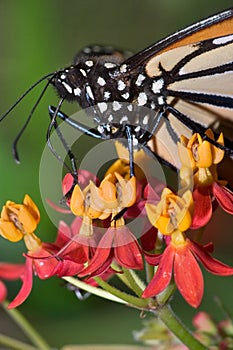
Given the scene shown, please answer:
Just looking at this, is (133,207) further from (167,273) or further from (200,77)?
(200,77)

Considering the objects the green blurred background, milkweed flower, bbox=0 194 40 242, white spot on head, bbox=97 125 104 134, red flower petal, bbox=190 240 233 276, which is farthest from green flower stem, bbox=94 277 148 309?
the green blurred background

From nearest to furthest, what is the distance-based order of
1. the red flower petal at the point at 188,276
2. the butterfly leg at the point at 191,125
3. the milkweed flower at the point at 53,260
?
the red flower petal at the point at 188,276 → the milkweed flower at the point at 53,260 → the butterfly leg at the point at 191,125

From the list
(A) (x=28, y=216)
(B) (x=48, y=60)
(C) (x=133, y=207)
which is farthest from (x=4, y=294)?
(B) (x=48, y=60)

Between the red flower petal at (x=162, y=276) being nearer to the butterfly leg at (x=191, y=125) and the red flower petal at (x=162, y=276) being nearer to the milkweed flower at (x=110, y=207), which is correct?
the milkweed flower at (x=110, y=207)

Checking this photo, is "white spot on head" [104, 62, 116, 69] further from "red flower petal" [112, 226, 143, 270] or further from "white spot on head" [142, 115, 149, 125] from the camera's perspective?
"red flower petal" [112, 226, 143, 270]

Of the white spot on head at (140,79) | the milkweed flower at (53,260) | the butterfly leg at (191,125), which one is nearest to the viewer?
the milkweed flower at (53,260)

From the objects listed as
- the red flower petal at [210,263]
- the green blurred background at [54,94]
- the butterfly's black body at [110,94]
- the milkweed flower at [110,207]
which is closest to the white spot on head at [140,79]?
the butterfly's black body at [110,94]

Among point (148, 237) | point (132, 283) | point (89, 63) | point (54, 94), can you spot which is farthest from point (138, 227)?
point (54, 94)
